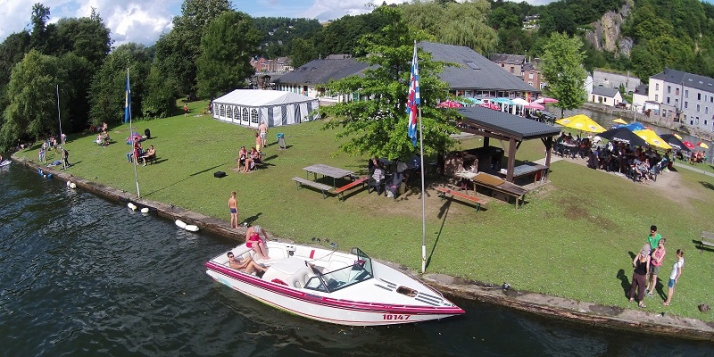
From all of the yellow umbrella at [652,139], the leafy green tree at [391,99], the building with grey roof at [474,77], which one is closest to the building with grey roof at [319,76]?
the building with grey roof at [474,77]

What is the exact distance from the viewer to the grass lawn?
14.6 metres

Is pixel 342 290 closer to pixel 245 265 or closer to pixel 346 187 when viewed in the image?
pixel 245 265

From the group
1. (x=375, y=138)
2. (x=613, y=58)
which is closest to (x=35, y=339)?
(x=375, y=138)

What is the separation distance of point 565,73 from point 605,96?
67.9m

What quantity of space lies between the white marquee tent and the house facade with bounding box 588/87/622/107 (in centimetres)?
8194

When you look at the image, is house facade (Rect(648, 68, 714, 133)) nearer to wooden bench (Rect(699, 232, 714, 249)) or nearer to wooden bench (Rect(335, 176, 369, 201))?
wooden bench (Rect(699, 232, 714, 249))

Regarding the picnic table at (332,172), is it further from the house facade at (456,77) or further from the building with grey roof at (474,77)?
the building with grey roof at (474,77)

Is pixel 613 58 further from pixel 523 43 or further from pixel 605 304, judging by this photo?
pixel 605 304

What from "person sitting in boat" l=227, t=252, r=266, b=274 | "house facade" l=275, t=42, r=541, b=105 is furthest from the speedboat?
"house facade" l=275, t=42, r=541, b=105

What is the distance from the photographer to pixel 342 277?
13.1 metres

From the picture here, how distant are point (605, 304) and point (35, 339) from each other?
618 inches

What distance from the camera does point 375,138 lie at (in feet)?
65.2

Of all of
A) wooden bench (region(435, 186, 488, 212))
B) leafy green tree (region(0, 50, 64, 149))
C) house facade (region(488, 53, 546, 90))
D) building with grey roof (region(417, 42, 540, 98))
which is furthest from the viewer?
house facade (region(488, 53, 546, 90))

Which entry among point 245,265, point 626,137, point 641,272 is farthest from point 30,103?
point 641,272
